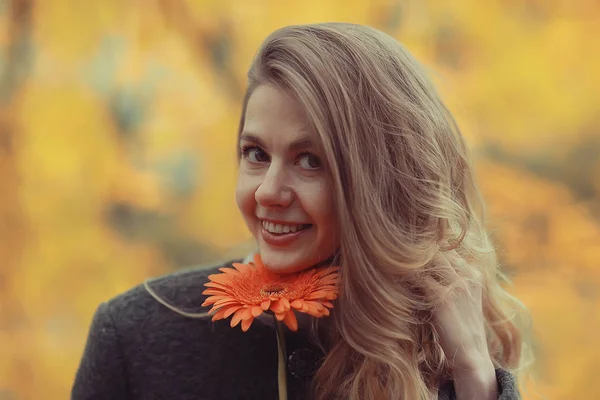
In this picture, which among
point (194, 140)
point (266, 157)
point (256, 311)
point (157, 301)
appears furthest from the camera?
point (194, 140)

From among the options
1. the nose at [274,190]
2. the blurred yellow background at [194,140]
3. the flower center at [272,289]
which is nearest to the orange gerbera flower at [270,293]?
the flower center at [272,289]

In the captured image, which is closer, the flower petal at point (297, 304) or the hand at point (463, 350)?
the flower petal at point (297, 304)

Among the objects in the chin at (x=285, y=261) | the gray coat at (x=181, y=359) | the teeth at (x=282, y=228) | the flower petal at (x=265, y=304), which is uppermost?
the teeth at (x=282, y=228)

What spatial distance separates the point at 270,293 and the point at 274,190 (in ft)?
0.52

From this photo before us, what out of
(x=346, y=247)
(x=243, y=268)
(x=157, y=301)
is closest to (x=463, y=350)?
(x=346, y=247)

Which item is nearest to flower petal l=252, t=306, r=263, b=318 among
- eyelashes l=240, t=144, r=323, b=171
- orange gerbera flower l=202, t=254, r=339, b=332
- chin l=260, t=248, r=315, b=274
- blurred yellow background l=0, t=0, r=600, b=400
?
orange gerbera flower l=202, t=254, r=339, b=332

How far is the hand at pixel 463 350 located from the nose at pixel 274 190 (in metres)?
0.32

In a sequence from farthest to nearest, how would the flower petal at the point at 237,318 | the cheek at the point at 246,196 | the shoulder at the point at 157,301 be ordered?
the shoulder at the point at 157,301
the cheek at the point at 246,196
the flower petal at the point at 237,318

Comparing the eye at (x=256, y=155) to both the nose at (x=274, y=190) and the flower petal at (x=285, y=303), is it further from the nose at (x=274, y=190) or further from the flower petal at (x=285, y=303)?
the flower petal at (x=285, y=303)

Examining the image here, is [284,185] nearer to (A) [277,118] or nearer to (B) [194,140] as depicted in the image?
(A) [277,118]

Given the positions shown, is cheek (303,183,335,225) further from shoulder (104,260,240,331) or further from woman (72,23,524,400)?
shoulder (104,260,240,331)

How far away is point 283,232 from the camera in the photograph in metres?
1.03

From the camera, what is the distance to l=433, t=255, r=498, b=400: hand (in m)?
1.07

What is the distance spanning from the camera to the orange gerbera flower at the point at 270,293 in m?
0.94
